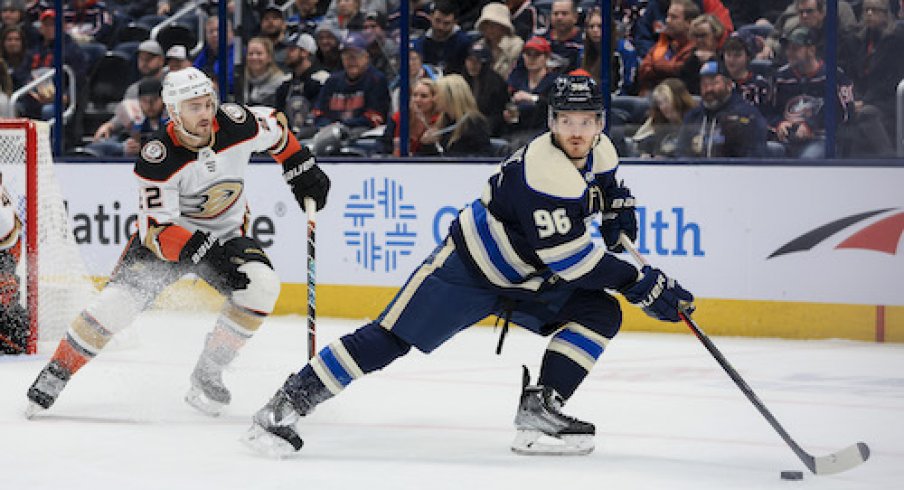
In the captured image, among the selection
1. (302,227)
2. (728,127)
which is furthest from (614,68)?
(302,227)

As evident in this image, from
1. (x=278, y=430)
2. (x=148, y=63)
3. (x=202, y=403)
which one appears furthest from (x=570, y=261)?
(x=148, y=63)

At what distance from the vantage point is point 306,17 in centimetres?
886

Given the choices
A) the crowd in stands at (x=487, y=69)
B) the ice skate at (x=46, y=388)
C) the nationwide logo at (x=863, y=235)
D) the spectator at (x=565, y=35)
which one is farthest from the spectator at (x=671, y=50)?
the ice skate at (x=46, y=388)

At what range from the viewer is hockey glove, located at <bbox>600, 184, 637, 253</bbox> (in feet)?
13.7

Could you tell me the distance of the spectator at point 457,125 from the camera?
7910mm

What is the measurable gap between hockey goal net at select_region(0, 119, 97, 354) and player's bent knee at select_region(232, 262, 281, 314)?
193cm

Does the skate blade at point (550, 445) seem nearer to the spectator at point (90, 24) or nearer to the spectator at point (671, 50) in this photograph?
the spectator at point (671, 50)

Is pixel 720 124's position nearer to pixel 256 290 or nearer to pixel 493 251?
pixel 256 290

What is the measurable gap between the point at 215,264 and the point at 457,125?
3.31 metres

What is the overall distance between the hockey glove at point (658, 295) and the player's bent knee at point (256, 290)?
1.32 m

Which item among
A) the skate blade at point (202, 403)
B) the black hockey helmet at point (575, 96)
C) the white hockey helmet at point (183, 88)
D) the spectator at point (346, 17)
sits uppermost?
the black hockey helmet at point (575, 96)

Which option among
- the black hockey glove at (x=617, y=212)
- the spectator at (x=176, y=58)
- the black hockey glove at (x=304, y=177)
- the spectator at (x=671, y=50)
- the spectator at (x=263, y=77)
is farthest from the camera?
the spectator at (x=176, y=58)

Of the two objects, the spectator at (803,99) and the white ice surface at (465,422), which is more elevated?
the spectator at (803,99)

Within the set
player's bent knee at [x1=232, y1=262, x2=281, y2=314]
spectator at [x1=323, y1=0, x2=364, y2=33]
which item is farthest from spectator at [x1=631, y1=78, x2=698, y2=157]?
player's bent knee at [x1=232, y1=262, x2=281, y2=314]
